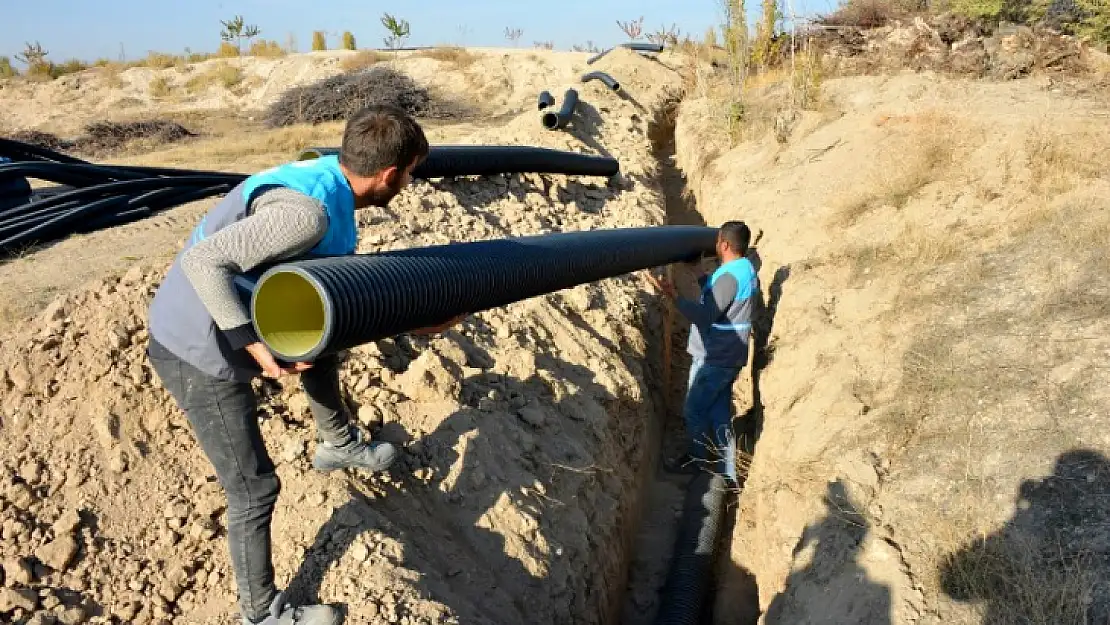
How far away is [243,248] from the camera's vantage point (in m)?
2.20

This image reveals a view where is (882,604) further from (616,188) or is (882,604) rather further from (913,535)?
(616,188)

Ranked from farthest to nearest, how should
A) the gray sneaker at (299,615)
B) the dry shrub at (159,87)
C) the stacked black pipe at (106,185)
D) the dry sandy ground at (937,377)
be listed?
the dry shrub at (159,87)
the stacked black pipe at (106,185)
the dry sandy ground at (937,377)
the gray sneaker at (299,615)

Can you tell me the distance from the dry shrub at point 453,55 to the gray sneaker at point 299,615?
20565mm

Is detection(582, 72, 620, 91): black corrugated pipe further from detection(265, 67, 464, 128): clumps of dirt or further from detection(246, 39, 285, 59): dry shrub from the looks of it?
detection(246, 39, 285, 59): dry shrub

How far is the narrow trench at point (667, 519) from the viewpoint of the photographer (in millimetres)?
4852

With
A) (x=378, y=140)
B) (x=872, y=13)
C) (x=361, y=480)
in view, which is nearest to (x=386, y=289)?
(x=378, y=140)

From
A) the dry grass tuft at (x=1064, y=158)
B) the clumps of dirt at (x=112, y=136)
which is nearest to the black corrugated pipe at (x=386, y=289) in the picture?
the dry grass tuft at (x=1064, y=158)

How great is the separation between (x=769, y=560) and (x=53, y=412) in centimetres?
403

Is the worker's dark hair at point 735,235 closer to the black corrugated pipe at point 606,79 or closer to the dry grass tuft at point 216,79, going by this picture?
the black corrugated pipe at point 606,79

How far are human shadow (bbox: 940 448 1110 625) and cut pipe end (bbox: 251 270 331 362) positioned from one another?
2829mm

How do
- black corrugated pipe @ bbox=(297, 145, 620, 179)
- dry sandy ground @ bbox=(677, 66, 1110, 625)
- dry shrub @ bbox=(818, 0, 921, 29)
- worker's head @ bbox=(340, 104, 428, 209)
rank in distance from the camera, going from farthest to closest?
dry shrub @ bbox=(818, 0, 921, 29)
black corrugated pipe @ bbox=(297, 145, 620, 179)
dry sandy ground @ bbox=(677, 66, 1110, 625)
worker's head @ bbox=(340, 104, 428, 209)

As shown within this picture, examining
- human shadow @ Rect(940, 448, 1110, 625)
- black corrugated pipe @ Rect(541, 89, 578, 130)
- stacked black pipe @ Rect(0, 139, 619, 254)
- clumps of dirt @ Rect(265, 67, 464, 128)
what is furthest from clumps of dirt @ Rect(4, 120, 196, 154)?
human shadow @ Rect(940, 448, 1110, 625)

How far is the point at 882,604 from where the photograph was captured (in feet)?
10.3

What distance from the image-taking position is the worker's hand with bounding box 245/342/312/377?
2363mm
